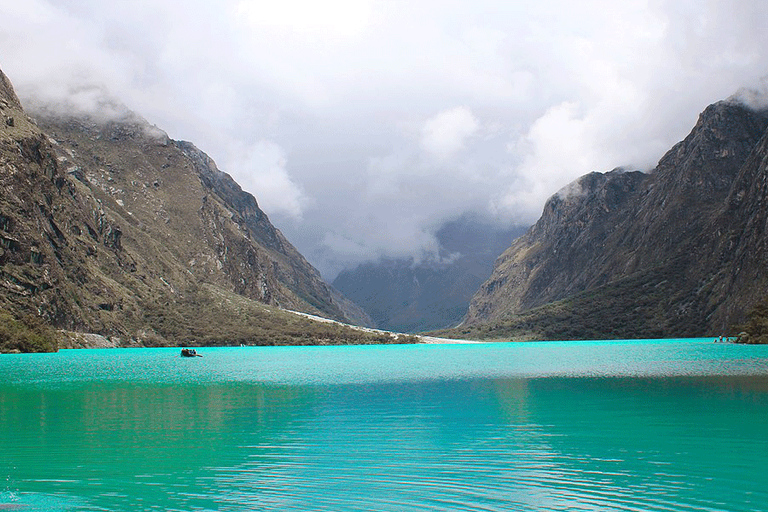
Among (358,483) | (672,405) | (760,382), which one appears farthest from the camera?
(760,382)

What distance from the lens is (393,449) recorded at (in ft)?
129

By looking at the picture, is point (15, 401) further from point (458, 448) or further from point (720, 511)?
point (720, 511)

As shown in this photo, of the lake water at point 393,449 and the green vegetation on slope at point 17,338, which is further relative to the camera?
the green vegetation on slope at point 17,338

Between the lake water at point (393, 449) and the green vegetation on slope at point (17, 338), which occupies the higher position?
the green vegetation on slope at point (17, 338)

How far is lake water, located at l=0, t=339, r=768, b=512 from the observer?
28.5m

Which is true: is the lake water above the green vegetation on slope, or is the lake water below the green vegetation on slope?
below

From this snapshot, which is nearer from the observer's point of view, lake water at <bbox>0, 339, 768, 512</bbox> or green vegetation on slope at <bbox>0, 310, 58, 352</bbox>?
lake water at <bbox>0, 339, 768, 512</bbox>

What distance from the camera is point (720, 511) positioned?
2553cm

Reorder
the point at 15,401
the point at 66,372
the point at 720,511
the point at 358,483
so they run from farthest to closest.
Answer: the point at 66,372 < the point at 15,401 < the point at 358,483 < the point at 720,511

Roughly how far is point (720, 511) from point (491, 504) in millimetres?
8533

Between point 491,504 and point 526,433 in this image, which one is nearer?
point 491,504

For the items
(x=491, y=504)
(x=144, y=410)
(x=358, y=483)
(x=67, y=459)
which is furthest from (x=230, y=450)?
(x=144, y=410)

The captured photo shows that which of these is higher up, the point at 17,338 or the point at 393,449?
the point at 17,338

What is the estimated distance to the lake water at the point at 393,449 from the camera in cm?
2845
